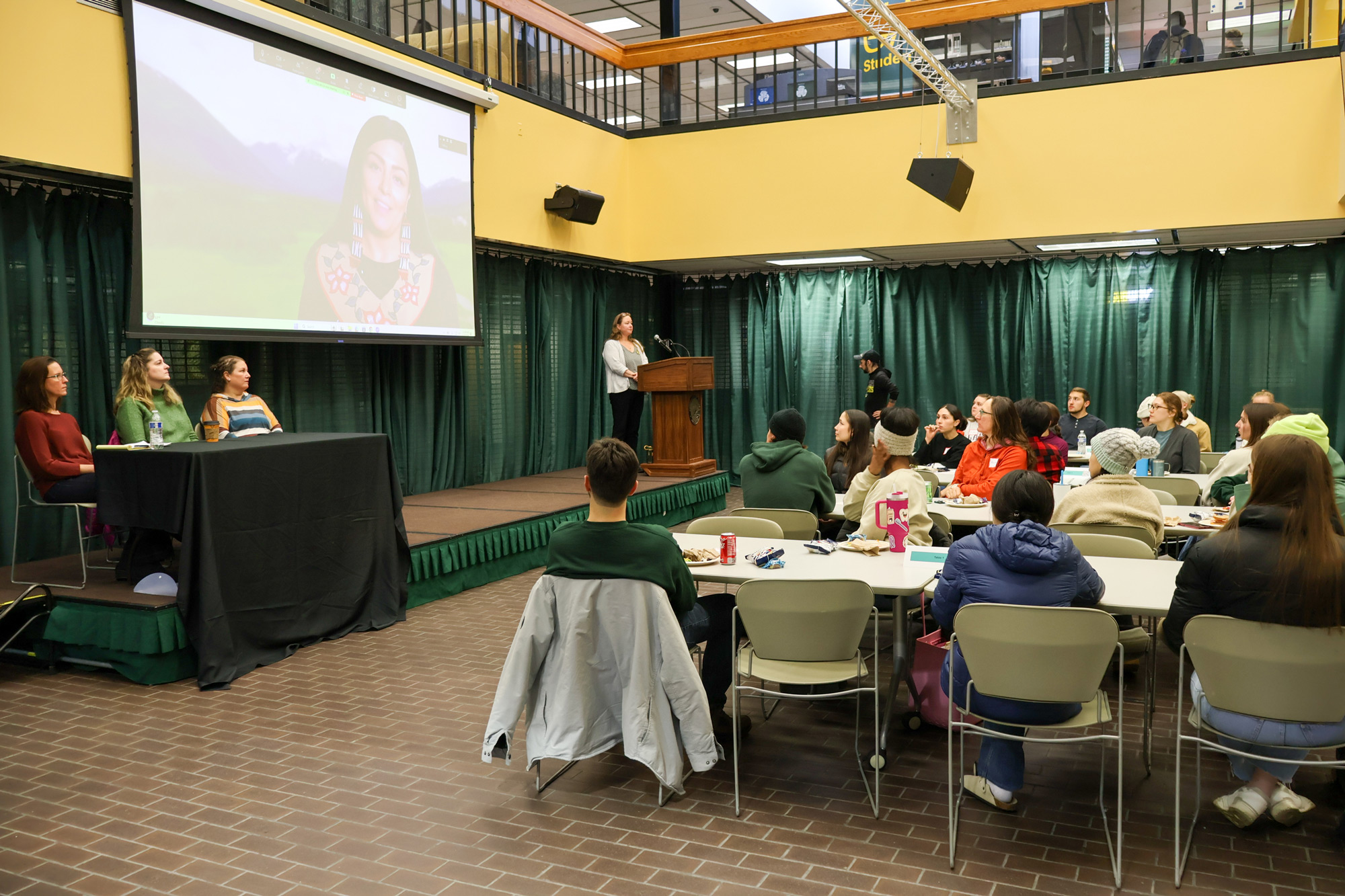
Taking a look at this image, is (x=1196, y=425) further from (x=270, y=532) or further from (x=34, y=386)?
(x=34, y=386)

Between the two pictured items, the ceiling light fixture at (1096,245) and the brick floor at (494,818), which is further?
the ceiling light fixture at (1096,245)

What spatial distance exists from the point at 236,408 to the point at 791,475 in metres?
3.33

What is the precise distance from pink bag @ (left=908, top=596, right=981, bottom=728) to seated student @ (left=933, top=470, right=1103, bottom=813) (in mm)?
451

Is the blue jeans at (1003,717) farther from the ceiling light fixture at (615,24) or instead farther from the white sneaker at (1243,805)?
the ceiling light fixture at (615,24)

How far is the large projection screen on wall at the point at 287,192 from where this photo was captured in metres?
5.46

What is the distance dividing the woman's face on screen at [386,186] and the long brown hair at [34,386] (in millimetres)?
2581

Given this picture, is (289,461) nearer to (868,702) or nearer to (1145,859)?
(868,702)

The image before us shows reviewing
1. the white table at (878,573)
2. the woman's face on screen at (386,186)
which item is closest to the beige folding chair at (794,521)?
the white table at (878,573)

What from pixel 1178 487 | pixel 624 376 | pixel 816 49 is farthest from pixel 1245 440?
pixel 816 49

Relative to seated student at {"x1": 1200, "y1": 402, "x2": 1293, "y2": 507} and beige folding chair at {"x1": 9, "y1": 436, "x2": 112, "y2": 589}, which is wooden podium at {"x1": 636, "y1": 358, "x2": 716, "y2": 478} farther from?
beige folding chair at {"x1": 9, "y1": 436, "x2": 112, "y2": 589}

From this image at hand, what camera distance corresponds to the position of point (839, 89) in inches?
363

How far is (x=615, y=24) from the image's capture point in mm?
12234

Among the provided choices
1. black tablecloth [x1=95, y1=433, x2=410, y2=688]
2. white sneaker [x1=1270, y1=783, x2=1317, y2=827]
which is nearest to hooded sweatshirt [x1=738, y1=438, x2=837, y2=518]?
black tablecloth [x1=95, y1=433, x2=410, y2=688]

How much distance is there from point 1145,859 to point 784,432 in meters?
2.70
